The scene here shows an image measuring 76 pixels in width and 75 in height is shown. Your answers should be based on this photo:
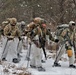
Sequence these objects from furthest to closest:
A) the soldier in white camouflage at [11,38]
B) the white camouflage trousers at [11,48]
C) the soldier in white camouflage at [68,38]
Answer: the white camouflage trousers at [11,48]
the soldier in white camouflage at [11,38]
the soldier in white camouflage at [68,38]

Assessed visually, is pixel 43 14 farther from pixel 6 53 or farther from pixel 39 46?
pixel 39 46

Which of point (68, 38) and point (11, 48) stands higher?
point (68, 38)

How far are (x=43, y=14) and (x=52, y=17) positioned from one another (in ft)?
3.93

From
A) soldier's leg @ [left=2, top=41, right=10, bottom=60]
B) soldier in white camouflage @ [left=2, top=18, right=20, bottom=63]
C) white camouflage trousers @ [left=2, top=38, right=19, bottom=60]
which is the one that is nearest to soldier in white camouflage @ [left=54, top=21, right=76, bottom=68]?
soldier in white camouflage @ [left=2, top=18, right=20, bottom=63]

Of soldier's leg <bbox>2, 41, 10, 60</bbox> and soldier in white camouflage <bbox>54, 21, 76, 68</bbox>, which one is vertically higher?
soldier in white camouflage <bbox>54, 21, 76, 68</bbox>

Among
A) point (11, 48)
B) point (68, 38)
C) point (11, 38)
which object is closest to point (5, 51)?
point (11, 48)

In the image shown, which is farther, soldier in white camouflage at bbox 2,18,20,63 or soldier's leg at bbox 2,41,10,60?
soldier's leg at bbox 2,41,10,60

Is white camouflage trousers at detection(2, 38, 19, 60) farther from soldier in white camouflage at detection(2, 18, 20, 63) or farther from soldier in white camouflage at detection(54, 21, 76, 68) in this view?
soldier in white camouflage at detection(54, 21, 76, 68)

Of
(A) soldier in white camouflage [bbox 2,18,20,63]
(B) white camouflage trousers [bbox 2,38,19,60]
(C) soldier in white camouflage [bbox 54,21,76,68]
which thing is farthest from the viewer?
(B) white camouflage trousers [bbox 2,38,19,60]

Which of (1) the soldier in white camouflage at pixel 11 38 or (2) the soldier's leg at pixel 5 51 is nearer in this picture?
(1) the soldier in white camouflage at pixel 11 38

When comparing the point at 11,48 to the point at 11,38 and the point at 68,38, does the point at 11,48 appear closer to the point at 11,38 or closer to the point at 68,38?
the point at 11,38

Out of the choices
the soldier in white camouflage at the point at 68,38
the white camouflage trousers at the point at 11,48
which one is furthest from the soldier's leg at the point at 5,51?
the soldier in white camouflage at the point at 68,38

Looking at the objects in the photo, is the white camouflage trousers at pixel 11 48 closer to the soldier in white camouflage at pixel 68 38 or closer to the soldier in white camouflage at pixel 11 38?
the soldier in white camouflage at pixel 11 38

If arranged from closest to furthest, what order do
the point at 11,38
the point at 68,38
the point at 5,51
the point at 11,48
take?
the point at 68,38, the point at 11,38, the point at 11,48, the point at 5,51
